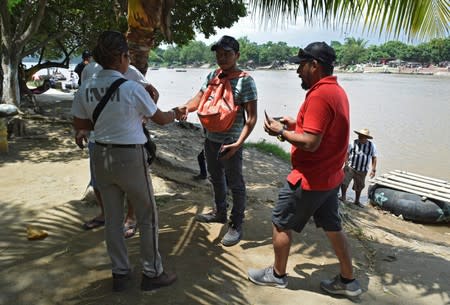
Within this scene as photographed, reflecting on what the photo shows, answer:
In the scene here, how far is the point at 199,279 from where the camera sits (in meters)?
3.07

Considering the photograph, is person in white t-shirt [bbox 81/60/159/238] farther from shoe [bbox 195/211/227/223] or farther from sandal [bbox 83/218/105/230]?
shoe [bbox 195/211/227/223]

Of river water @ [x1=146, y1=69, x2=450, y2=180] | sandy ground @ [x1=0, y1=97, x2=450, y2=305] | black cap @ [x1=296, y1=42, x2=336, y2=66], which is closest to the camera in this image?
black cap @ [x1=296, y1=42, x2=336, y2=66]

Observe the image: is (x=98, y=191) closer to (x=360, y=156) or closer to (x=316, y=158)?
(x=316, y=158)

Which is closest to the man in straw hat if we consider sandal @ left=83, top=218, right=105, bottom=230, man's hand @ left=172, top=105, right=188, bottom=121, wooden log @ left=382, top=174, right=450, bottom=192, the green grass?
wooden log @ left=382, top=174, right=450, bottom=192

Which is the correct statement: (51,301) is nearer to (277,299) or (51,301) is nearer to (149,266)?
(149,266)

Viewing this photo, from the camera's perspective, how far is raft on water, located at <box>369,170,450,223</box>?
8.65 m

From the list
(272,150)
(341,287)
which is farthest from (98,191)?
(272,150)

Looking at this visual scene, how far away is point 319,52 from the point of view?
2.63m

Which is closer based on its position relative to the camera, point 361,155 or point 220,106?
point 220,106

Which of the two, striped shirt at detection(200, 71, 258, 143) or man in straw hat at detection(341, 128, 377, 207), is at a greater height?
striped shirt at detection(200, 71, 258, 143)

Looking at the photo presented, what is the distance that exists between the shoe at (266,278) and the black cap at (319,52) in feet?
4.86

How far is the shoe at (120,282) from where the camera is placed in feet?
9.15

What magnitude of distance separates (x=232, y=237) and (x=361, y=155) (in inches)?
202

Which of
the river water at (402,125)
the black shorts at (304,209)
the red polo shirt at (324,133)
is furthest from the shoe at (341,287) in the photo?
the river water at (402,125)
